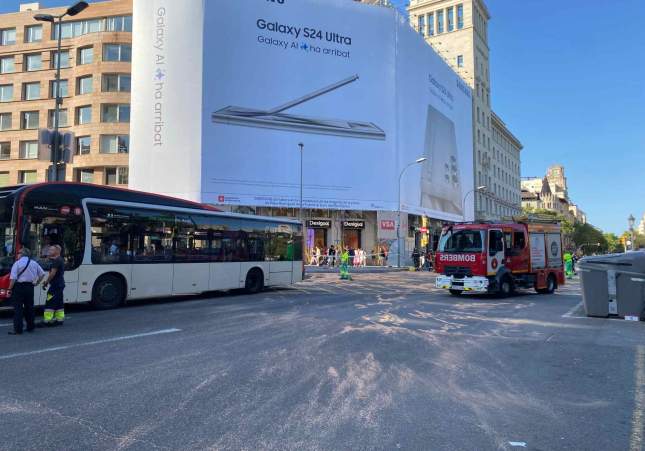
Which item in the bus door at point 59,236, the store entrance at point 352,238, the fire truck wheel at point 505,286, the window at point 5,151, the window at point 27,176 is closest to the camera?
the bus door at point 59,236

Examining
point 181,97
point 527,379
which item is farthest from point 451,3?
point 527,379

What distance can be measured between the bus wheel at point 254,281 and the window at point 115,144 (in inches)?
1094

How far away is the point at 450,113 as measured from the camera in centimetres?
5619

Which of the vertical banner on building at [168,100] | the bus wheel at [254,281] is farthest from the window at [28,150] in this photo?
the bus wheel at [254,281]

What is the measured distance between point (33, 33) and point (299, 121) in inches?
1131

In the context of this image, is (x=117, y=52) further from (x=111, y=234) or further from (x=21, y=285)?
(x=21, y=285)

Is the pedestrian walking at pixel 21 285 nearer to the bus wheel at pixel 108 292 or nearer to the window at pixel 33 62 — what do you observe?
Result: the bus wheel at pixel 108 292

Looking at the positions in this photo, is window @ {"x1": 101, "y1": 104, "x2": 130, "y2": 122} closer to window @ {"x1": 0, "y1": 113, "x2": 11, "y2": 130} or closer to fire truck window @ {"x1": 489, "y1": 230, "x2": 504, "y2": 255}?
window @ {"x1": 0, "y1": 113, "x2": 11, "y2": 130}

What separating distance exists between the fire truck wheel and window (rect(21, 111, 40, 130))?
45006mm

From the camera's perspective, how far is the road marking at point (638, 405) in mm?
3992

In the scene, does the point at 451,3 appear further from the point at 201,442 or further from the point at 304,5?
the point at 201,442

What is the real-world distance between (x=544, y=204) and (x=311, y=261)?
119m

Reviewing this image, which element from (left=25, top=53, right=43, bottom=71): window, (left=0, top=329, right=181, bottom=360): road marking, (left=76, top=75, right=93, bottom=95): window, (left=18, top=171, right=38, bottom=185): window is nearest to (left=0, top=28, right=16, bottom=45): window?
(left=25, top=53, right=43, bottom=71): window

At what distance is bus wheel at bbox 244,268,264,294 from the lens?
17.3 meters
